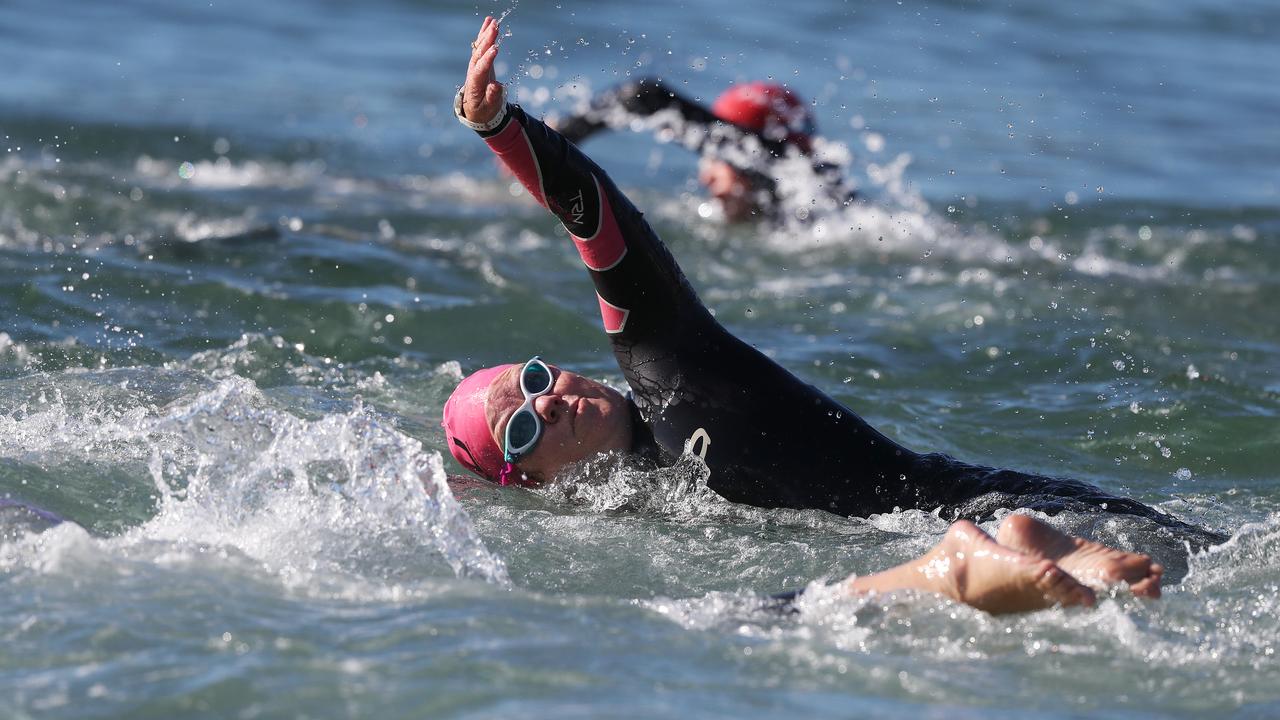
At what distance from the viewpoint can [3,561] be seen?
4074 millimetres

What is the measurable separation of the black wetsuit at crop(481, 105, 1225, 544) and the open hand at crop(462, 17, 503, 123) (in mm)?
239

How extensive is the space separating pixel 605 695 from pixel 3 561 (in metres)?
1.79

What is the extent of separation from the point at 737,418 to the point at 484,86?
4.35 ft

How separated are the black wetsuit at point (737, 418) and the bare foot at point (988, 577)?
38.6 inches

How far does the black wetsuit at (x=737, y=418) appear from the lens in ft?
15.6

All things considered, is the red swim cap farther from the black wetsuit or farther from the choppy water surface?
the black wetsuit

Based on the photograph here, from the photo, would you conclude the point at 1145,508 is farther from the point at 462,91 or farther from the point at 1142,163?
the point at 1142,163

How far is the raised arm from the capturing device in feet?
14.8

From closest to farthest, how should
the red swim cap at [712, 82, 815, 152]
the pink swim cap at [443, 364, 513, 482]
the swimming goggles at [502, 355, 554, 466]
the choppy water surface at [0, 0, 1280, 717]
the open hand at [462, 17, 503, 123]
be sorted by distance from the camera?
1. the choppy water surface at [0, 0, 1280, 717]
2. the open hand at [462, 17, 503, 123]
3. the swimming goggles at [502, 355, 554, 466]
4. the pink swim cap at [443, 364, 513, 482]
5. the red swim cap at [712, 82, 815, 152]

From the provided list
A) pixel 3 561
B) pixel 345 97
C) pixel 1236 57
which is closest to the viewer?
pixel 3 561

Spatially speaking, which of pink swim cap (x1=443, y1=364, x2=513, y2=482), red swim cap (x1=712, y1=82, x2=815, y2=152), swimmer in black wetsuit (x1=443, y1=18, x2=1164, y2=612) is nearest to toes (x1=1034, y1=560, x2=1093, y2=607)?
swimmer in black wetsuit (x1=443, y1=18, x2=1164, y2=612)

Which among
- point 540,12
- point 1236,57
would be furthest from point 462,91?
point 1236,57

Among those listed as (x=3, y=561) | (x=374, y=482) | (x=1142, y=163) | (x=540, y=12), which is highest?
(x=540, y=12)

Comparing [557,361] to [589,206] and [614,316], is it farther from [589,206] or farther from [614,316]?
[589,206]
